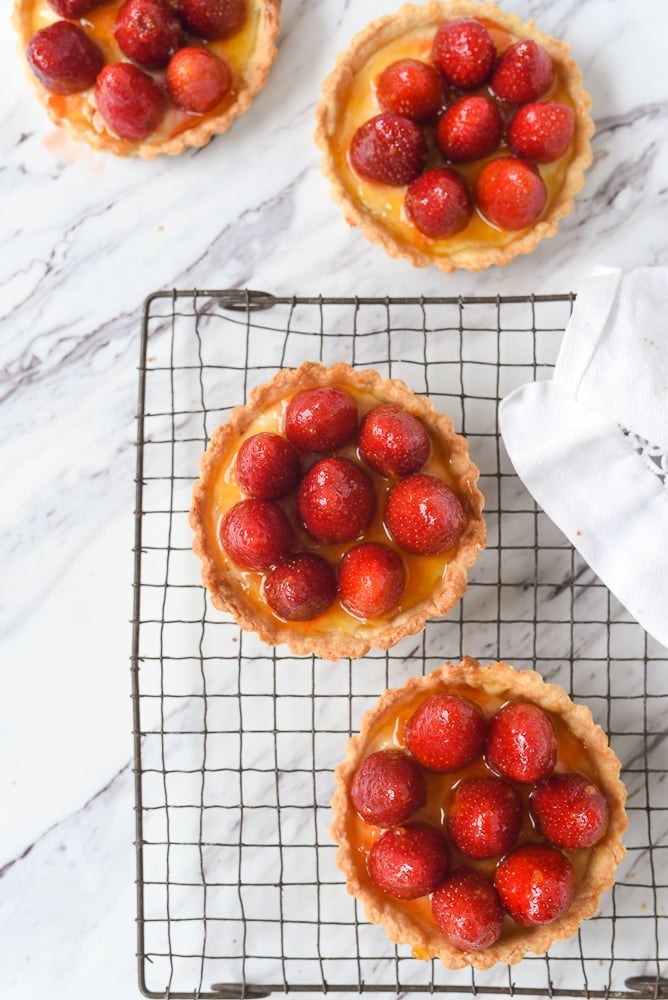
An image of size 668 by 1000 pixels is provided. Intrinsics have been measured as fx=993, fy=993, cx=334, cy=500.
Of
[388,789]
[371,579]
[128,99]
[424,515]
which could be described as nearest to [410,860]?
[388,789]

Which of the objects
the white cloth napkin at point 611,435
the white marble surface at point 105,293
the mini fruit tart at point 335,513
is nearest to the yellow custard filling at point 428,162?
the white marble surface at point 105,293

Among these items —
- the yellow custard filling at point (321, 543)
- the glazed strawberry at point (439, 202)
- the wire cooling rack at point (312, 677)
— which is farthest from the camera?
the wire cooling rack at point (312, 677)

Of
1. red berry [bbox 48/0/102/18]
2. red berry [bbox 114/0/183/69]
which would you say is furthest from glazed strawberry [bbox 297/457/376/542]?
red berry [bbox 48/0/102/18]

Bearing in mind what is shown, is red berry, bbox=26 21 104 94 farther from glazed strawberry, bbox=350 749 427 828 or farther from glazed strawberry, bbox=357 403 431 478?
glazed strawberry, bbox=350 749 427 828

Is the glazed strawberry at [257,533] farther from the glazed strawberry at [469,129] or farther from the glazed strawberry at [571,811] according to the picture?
the glazed strawberry at [469,129]

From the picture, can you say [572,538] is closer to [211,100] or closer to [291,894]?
[291,894]

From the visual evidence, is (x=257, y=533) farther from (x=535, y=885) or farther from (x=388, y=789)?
(x=535, y=885)
